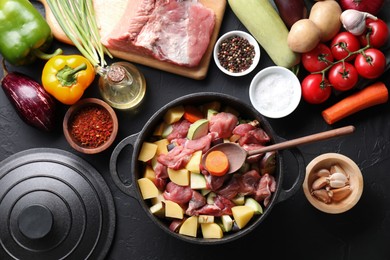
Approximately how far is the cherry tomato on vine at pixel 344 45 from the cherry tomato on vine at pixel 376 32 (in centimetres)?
5

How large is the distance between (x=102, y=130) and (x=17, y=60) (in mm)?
465

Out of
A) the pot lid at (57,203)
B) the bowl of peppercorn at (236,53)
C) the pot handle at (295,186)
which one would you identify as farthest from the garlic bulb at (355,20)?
the pot lid at (57,203)

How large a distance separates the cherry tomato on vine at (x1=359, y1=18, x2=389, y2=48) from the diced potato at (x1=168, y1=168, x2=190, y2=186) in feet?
3.23

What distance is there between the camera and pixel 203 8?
2465 millimetres

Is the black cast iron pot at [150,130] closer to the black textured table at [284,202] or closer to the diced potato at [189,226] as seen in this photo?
the diced potato at [189,226]

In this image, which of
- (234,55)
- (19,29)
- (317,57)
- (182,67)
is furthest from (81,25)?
(317,57)

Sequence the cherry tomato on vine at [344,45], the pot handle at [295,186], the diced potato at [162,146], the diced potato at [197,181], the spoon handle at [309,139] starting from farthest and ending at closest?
the cherry tomato on vine at [344,45] → the diced potato at [162,146] → the diced potato at [197,181] → the pot handle at [295,186] → the spoon handle at [309,139]

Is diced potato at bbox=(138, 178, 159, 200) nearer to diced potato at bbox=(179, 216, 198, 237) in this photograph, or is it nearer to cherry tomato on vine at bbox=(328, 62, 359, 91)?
diced potato at bbox=(179, 216, 198, 237)

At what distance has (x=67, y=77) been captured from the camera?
2.32 metres

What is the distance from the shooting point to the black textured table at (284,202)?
8.18 feet

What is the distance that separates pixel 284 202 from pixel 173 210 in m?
0.56

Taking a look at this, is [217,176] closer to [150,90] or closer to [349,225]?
[150,90]

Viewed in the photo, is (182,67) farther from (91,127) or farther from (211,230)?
(211,230)

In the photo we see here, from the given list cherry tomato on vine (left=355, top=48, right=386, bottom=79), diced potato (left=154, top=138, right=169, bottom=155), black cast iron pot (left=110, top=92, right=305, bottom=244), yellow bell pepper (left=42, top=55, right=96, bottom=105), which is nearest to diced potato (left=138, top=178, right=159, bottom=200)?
black cast iron pot (left=110, top=92, right=305, bottom=244)
